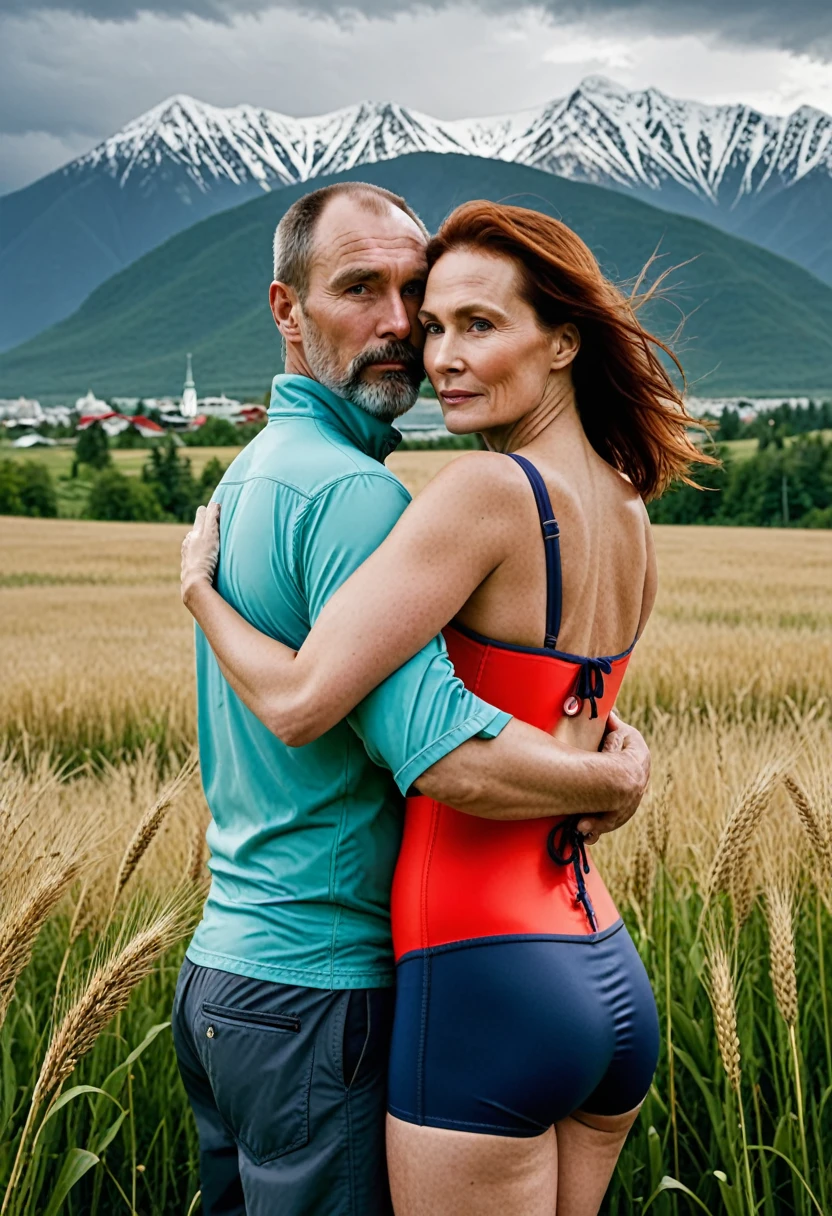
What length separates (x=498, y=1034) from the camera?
1.88 m

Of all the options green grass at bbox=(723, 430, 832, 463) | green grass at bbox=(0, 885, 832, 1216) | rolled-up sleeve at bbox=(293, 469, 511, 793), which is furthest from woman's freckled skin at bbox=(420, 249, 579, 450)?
green grass at bbox=(723, 430, 832, 463)

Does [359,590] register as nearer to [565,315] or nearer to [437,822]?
[437,822]

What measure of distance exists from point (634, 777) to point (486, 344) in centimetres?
77

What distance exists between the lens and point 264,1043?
1968 mm

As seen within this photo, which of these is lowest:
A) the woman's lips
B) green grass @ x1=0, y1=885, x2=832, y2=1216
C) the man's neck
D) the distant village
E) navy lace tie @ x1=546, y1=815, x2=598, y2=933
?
the distant village

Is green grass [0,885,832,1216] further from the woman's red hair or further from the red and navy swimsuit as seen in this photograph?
the woman's red hair

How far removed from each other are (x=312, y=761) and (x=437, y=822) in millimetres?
224

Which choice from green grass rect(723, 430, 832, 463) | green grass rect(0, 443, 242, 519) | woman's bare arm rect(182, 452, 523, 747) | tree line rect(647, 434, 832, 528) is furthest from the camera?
green grass rect(723, 430, 832, 463)

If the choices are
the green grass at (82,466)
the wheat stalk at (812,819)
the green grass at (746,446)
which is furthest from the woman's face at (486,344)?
the green grass at (746,446)

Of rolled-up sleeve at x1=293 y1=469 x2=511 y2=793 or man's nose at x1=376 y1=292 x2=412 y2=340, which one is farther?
man's nose at x1=376 y1=292 x2=412 y2=340

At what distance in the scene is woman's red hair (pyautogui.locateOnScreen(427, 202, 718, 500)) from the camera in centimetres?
207

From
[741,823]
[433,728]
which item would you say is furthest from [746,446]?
[433,728]

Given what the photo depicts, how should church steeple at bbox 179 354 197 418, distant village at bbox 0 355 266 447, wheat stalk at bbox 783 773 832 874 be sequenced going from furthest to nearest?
church steeple at bbox 179 354 197 418
distant village at bbox 0 355 266 447
wheat stalk at bbox 783 773 832 874

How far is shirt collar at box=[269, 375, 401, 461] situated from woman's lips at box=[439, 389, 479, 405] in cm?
15
